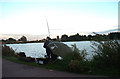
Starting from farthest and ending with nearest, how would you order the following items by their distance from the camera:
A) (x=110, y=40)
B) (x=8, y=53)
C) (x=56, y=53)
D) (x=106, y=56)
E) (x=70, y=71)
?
(x=8, y=53) < (x=56, y=53) < (x=110, y=40) < (x=106, y=56) < (x=70, y=71)

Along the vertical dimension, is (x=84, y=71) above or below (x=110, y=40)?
below

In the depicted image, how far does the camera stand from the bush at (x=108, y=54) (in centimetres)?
663

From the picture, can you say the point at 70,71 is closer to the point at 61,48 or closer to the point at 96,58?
the point at 96,58

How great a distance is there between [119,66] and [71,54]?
312 centimetres

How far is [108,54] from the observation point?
7.00 metres

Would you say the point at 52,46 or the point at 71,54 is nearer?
the point at 71,54

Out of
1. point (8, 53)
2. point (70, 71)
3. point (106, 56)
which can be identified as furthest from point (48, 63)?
point (8, 53)

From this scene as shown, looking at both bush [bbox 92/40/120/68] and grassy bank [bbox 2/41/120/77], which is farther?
bush [bbox 92/40/120/68]

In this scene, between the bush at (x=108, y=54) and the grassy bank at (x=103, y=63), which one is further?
the bush at (x=108, y=54)

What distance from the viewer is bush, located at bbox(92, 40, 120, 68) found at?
21.7 feet

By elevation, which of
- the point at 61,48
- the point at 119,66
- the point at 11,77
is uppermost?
the point at 61,48

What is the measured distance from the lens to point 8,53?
15.3 metres

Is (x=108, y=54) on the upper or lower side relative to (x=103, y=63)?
upper

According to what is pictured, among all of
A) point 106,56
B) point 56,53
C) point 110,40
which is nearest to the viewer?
point 106,56
